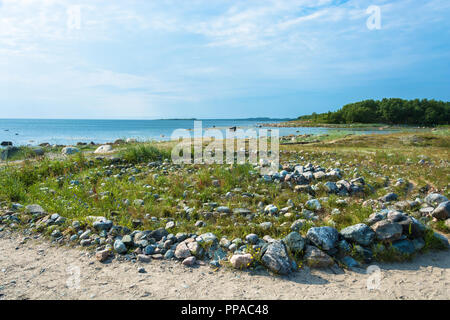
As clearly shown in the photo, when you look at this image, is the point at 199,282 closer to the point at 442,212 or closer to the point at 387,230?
the point at 387,230

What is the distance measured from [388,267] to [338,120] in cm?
8480

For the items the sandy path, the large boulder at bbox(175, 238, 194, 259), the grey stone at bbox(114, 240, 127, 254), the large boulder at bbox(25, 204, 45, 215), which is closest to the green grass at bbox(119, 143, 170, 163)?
the large boulder at bbox(25, 204, 45, 215)

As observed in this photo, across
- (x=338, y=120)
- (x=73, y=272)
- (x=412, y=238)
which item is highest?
(x=338, y=120)

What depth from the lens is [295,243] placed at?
3992 millimetres

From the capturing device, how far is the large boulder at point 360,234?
404 cm

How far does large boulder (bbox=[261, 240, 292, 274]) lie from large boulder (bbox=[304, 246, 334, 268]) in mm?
326

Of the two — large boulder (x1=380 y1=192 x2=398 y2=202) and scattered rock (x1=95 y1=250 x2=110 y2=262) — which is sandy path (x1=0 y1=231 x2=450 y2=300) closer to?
scattered rock (x1=95 y1=250 x2=110 y2=262)

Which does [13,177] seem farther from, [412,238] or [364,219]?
[412,238]

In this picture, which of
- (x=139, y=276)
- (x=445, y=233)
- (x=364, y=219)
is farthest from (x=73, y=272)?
(x=445, y=233)

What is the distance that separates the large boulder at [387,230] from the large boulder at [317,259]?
1.03 metres

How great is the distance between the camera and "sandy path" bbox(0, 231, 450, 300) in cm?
308

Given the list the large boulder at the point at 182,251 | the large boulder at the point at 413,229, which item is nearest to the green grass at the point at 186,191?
the large boulder at the point at 413,229
